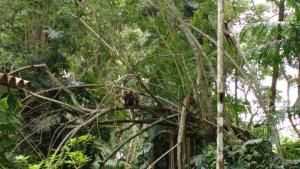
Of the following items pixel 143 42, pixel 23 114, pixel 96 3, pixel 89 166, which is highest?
pixel 96 3

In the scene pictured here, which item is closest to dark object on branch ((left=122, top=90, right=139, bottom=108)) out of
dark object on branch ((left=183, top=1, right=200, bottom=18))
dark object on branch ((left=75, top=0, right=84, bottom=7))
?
dark object on branch ((left=75, top=0, right=84, bottom=7))

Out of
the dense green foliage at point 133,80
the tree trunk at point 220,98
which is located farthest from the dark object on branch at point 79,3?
the tree trunk at point 220,98

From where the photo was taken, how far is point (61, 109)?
4.62 metres

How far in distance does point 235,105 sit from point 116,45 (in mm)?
1339

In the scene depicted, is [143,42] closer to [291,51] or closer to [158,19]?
[158,19]

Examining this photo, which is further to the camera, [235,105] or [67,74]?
[67,74]

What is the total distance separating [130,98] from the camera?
400 cm

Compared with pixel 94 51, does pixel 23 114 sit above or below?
below

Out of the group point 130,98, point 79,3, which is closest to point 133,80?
point 130,98

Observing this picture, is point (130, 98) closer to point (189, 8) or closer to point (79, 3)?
point (79, 3)

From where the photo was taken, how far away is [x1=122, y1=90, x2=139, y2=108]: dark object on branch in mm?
3959

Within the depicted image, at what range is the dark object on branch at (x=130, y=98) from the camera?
396cm

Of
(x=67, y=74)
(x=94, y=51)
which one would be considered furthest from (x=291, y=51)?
(x=67, y=74)

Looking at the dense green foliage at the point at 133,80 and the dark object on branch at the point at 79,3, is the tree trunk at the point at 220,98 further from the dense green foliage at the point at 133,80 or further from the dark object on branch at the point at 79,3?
the dark object on branch at the point at 79,3
